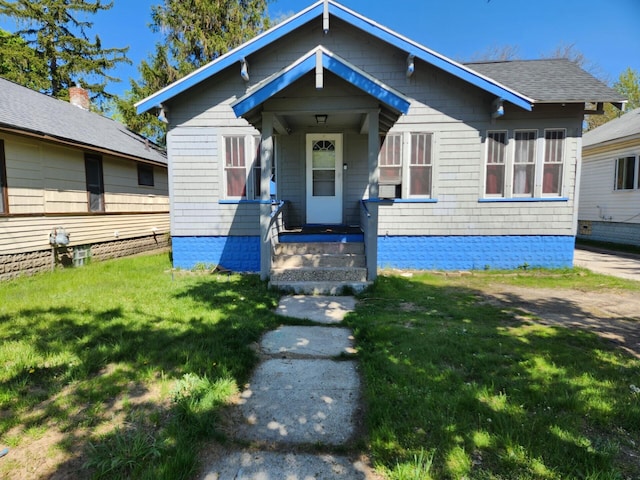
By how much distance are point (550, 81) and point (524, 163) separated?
2.29 metres

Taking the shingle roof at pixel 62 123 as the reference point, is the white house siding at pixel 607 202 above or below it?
below

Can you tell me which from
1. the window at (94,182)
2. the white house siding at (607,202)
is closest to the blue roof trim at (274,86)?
the window at (94,182)

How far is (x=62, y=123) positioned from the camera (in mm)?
9812

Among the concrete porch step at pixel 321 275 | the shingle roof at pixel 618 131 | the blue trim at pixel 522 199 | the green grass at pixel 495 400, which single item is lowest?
the green grass at pixel 495 400

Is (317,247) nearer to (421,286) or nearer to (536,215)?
(421,286)

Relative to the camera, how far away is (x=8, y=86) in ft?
32.6

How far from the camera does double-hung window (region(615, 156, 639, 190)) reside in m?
12.7

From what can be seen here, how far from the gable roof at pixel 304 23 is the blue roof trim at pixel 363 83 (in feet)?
9.08

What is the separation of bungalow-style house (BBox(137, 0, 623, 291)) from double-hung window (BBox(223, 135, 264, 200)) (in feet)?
0.08

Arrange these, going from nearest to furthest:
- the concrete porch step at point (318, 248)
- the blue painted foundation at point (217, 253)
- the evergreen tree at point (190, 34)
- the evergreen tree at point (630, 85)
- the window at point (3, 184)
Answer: the concrete porch step at point (318, 248), the window at point (3, 184), the blue painted foundation at point (217, 253), the evergreen tree at point (190, 34), the evergreen tree at point (630, 85)

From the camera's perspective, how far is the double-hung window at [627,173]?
1273 cm

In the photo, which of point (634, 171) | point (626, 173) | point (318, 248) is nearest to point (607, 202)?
point (626, 173)

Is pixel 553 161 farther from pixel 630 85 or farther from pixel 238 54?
pixel 630 85

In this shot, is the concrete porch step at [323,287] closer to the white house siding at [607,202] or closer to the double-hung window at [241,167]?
the double-hung window at [241,167]
